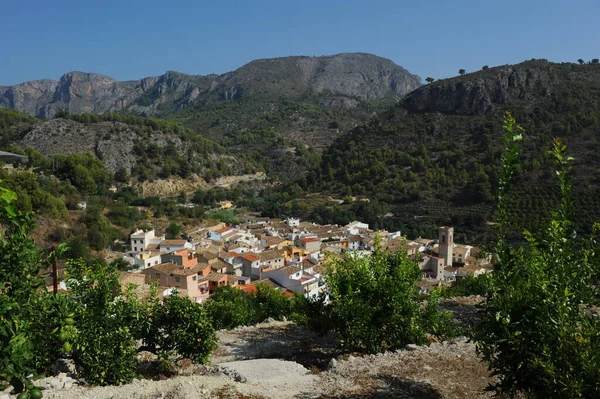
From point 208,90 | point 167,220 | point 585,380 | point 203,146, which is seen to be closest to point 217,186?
point 203,146

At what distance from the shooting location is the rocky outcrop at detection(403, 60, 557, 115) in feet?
201

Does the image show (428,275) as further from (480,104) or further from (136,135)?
(136,135)

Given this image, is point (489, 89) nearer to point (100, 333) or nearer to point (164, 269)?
point (164, 269)

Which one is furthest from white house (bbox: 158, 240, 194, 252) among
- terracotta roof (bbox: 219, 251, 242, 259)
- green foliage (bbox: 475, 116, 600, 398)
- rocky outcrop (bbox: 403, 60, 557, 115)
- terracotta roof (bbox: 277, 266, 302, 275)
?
rocky outcrop (bbox: 403, 60, 557, 115)

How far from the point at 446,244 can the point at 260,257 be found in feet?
43.2

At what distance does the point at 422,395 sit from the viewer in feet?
20.8

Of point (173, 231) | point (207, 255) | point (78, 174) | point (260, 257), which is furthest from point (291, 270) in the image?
point (78, 174)

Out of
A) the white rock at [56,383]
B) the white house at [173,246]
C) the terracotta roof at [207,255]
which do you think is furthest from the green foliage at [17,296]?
the white house at [173,246]

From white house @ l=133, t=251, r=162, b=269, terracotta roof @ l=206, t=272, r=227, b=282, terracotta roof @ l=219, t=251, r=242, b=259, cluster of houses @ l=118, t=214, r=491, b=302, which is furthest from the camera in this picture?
terracotta roof @ l=219, t=251, r=242, b=259

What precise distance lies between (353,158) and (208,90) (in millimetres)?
114961

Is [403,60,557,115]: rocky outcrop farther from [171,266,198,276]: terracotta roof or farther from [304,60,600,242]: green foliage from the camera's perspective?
[171,266,198,276]: terracotta roof

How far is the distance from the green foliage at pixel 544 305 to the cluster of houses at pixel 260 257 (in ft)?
51.7

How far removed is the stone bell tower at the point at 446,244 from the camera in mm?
32138

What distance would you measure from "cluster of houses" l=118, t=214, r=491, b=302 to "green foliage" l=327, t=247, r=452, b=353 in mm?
11932
